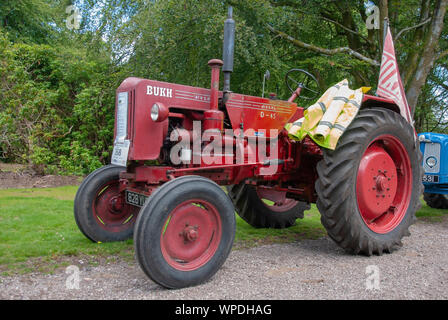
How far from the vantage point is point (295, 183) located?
16.2ft

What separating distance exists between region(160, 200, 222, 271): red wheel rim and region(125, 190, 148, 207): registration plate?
487 millimetres

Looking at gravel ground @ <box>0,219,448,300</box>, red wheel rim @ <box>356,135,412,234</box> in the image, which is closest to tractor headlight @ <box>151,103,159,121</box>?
gravel ground @ <box>0,219,448,300</box>

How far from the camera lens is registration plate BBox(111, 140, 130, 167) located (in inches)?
146

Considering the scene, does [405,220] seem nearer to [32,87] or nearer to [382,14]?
[382,14]

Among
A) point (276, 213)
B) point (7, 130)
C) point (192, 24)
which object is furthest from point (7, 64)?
point (276, 213)

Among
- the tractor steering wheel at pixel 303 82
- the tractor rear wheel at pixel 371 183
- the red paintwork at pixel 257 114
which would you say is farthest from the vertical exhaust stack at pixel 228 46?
the tractor rear wheel at pixel 371 183

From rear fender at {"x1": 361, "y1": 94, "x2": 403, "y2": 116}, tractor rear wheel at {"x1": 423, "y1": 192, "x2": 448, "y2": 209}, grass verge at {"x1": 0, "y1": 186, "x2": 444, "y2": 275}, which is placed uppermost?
rear fender at {"x1": 361, "y1": 94, "x2": 403, "y2": 116}

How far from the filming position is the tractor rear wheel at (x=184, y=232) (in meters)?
2.97

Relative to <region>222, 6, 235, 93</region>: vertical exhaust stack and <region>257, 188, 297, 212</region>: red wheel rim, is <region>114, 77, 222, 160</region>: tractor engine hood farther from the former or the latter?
<region>257, 188, 297, 212</region>: red wheel rim

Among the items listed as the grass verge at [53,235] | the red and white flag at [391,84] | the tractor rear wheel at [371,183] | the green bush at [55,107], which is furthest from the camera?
the green bush at [55,107]

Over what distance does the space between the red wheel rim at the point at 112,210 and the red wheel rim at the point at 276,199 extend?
1.75m

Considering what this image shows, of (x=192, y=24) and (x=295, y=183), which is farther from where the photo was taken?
(x=192, y=24)

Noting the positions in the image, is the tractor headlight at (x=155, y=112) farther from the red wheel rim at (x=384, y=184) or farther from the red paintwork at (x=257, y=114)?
the red wheel rim at (x=384, y=184)

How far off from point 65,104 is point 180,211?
8.27 m
